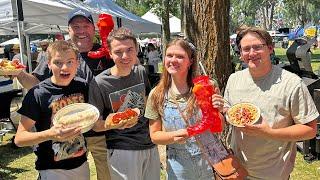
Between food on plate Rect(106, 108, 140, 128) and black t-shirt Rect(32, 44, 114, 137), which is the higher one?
black t-shirt Rect(32, 44, 114, 137)

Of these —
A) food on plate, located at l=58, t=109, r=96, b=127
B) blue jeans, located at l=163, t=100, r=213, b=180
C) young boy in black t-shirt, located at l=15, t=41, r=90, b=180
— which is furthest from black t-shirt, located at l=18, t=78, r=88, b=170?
blue jeans, located at l=163, t=100, r=213, b=180

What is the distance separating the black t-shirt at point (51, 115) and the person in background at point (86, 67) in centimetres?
49

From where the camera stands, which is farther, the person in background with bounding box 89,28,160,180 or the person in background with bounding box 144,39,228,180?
the person in background with bounding box 89,28,160,180

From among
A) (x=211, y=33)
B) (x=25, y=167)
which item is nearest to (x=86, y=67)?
(x=211, y=33)

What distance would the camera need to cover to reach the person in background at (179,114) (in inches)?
105

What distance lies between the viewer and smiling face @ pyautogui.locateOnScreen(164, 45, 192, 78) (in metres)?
2.69

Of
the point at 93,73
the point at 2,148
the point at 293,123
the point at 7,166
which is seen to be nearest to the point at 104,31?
the point at 93,73

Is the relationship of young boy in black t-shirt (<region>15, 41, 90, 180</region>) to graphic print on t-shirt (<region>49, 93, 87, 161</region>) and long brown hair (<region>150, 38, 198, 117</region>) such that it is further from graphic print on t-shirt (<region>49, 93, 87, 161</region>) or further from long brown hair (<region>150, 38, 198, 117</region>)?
long brown hair (<region>150, 38, 198, 117</region>)

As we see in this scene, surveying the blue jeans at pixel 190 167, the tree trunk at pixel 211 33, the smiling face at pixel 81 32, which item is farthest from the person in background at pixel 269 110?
the tree trunk at pixel 211 33

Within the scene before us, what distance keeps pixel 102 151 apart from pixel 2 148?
15.8ft

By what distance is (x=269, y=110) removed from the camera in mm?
2451

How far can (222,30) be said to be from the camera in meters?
4.84

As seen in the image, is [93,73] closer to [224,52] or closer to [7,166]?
[224,52]

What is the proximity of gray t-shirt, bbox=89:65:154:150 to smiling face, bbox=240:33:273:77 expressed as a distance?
3.04 ft
